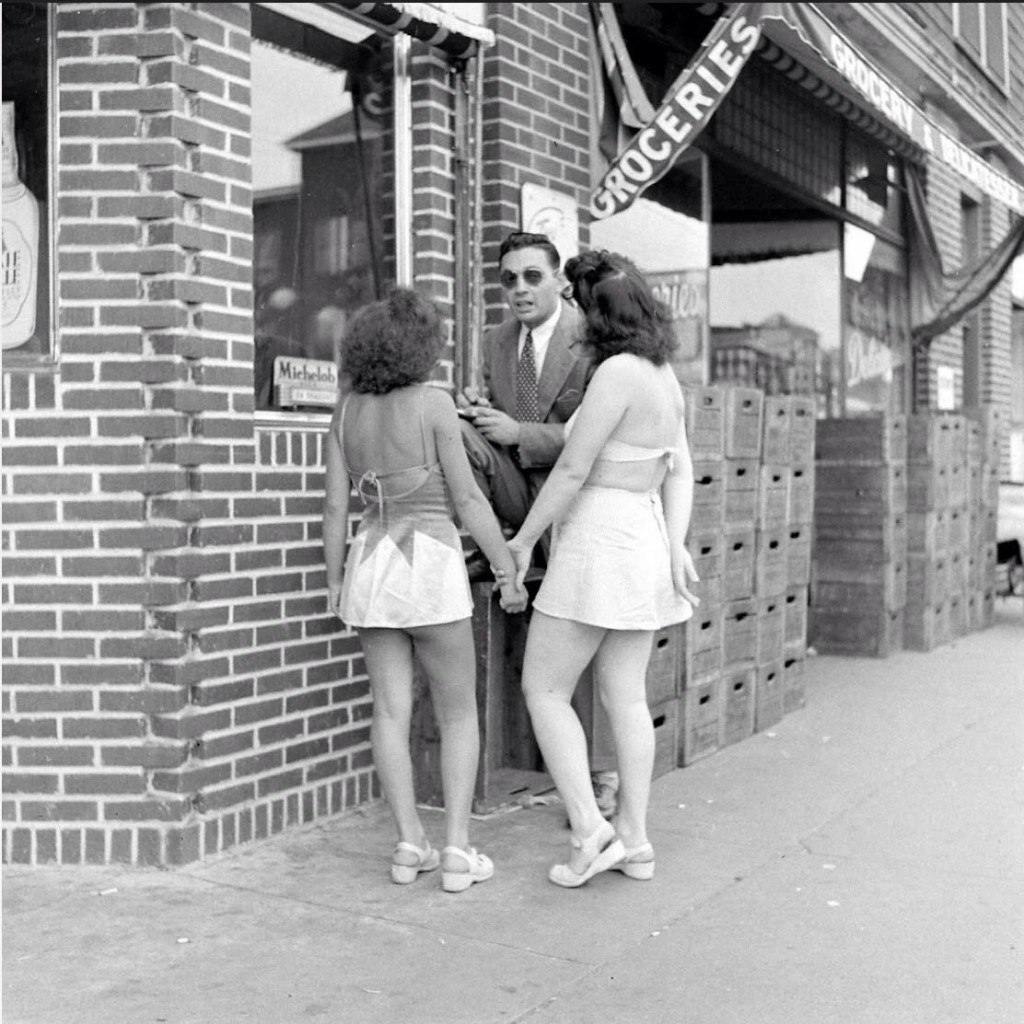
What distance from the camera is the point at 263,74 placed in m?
5.21

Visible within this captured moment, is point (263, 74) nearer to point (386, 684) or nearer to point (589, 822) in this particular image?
point (386, 684)

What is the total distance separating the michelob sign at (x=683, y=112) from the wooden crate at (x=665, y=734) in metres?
2.27

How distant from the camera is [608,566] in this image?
4.44 m

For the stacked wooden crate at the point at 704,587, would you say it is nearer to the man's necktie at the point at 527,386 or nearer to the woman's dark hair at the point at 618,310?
the man's necktie at the point at 527,386

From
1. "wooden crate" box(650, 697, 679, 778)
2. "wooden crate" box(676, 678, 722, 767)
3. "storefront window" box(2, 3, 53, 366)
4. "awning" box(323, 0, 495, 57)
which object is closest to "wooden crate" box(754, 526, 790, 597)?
"wooden crate" box(676, 678, 722, 767)

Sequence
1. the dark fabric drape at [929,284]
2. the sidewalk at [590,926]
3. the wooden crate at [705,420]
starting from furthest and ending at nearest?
the dark fabric drape at [929,284], the wooden crate at [705,420], the sidewalk at [590,926]

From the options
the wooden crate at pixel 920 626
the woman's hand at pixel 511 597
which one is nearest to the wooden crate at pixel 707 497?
the woman's hand at pixel 511 597

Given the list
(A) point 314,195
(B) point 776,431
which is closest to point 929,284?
(B) point 776,431

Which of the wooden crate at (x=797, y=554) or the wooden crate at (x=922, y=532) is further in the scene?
the wooden crate at (x=922, y=532)

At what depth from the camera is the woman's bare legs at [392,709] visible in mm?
4430

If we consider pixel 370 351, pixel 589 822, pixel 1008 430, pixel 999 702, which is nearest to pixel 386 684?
pixel 589 822

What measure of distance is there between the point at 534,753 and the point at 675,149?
2730mm

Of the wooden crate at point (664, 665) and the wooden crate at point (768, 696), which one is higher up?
the wooden crate at point (664, 665)

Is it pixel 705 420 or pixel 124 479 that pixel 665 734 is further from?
pixel 124 479
